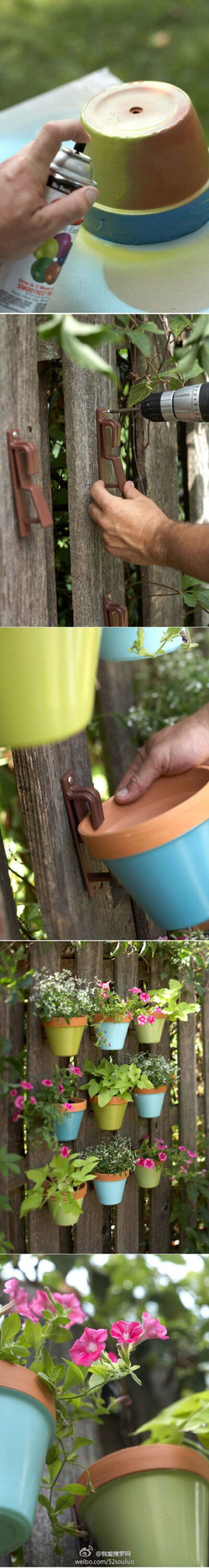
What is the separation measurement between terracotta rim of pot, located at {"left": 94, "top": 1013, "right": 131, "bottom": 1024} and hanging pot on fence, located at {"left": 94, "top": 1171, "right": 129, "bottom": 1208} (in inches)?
7.5

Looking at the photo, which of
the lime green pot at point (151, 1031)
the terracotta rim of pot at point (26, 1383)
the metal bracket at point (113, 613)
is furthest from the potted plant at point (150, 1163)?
the metal bracket at point (113, 613)

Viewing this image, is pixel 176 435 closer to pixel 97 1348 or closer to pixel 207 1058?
pixel 207 1058

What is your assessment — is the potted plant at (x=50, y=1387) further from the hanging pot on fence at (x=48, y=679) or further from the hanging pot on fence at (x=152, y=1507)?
the hanging pot on fence at (x=48, y=679)

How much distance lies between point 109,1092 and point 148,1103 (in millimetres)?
56

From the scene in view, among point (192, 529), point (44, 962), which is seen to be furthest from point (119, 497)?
point (44, 962)

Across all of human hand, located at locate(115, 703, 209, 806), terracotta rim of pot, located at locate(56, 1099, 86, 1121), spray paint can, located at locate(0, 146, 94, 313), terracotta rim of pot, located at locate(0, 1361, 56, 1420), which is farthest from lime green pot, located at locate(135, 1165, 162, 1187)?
spray paint can, located at locate(0, 146, 94, 313)

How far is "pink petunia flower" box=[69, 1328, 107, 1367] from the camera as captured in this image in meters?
1.21

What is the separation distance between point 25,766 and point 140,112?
781 millimetres

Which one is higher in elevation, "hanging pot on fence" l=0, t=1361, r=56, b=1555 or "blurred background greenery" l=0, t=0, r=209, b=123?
"blurred background greenery" l=0, t=0, r=209, b=123

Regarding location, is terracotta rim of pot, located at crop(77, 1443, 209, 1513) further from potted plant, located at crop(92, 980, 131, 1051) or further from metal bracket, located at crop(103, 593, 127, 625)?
metal bracket, located at crop(103, 593, 127, 625)

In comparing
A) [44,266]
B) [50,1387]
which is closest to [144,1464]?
[50,1387]

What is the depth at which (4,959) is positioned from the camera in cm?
127

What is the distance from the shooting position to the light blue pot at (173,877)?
115cm

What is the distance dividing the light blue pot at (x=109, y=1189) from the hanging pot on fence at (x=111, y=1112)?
62 millimetres
